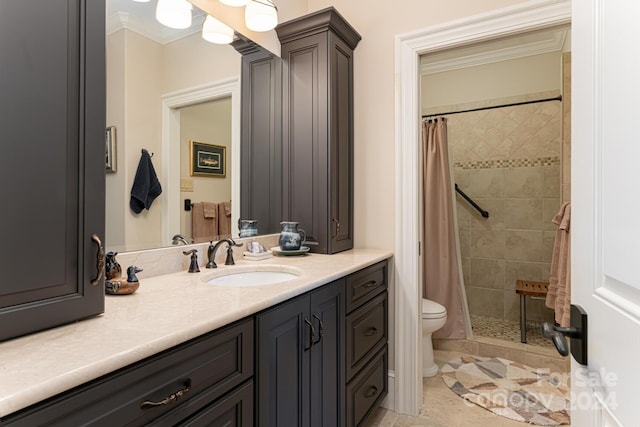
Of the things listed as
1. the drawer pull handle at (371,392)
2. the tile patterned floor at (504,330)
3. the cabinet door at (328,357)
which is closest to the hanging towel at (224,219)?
the cabinet door at (328,357)

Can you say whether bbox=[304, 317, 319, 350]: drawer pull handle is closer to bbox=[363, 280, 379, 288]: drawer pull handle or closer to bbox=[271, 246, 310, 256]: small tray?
bbox=[363, 280, 379, 288]: drawer pull handle

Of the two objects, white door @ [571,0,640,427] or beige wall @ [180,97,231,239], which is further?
beige wall @ [180,97,231,239]

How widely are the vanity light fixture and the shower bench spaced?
9.43 feet

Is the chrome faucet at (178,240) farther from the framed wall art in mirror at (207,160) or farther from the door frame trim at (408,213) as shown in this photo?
the door frame trim at (408,213)

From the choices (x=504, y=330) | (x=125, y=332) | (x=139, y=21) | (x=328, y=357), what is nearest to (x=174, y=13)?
(x=139, y=21)

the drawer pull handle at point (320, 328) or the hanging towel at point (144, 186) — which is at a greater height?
the hanging towel at point (144, 186)

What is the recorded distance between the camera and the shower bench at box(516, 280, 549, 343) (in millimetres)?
2750

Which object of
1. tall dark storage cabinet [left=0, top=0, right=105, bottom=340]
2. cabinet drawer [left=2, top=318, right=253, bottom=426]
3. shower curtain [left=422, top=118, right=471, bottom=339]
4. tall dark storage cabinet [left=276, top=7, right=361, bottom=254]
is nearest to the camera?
cabinet drawer [left=2, top=318, right=253, bottom=426]

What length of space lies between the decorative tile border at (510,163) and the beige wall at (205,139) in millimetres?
2564

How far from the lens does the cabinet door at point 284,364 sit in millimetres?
1018

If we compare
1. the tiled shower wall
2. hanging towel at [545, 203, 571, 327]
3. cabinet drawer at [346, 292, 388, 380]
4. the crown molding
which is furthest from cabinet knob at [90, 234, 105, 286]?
the tiled shower wall

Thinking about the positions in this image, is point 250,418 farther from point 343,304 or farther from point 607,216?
point 607,216

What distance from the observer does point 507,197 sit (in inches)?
129

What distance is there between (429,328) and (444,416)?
530 millimetres
